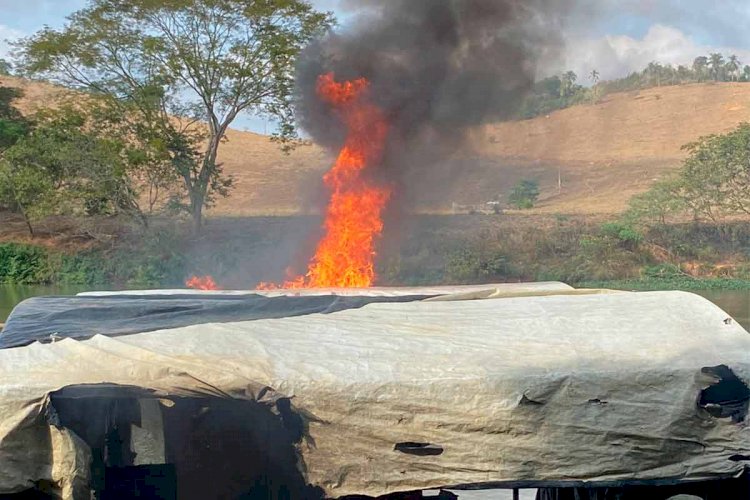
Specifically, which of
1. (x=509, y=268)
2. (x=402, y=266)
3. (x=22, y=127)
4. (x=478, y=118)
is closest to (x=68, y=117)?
(x=22, y=127)

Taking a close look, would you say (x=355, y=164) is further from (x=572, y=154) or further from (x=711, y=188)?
(x=572, y=154)

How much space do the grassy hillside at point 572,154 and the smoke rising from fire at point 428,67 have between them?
5342 mm

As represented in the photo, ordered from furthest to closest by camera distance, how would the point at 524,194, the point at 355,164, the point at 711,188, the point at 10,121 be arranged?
the point at 10,121
the point at 524,194
the point at 711,188
the point at 355,164

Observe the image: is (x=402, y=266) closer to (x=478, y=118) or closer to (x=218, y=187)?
(x=478, y=118)

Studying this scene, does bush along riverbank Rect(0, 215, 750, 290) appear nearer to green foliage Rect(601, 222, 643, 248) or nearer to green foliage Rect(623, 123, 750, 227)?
green foliage Rect(601, 222, 643, 248)

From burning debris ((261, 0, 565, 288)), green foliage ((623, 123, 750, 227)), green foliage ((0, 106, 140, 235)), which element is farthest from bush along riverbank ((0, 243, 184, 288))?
green foliage ((623, 123, 750, 227))

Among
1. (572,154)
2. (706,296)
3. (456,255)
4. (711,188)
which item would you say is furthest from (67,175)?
(572,154)

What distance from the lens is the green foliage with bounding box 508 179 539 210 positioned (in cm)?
3055

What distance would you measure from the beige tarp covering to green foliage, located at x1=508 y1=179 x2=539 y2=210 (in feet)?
89.8

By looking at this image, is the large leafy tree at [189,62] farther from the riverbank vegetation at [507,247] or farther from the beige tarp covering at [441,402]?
the beige tarp covering at [441,402]

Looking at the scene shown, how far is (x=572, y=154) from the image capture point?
130ft

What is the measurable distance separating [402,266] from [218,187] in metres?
8.59

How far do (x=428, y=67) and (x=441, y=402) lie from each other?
45.0 ft

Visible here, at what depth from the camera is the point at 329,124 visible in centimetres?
1582
